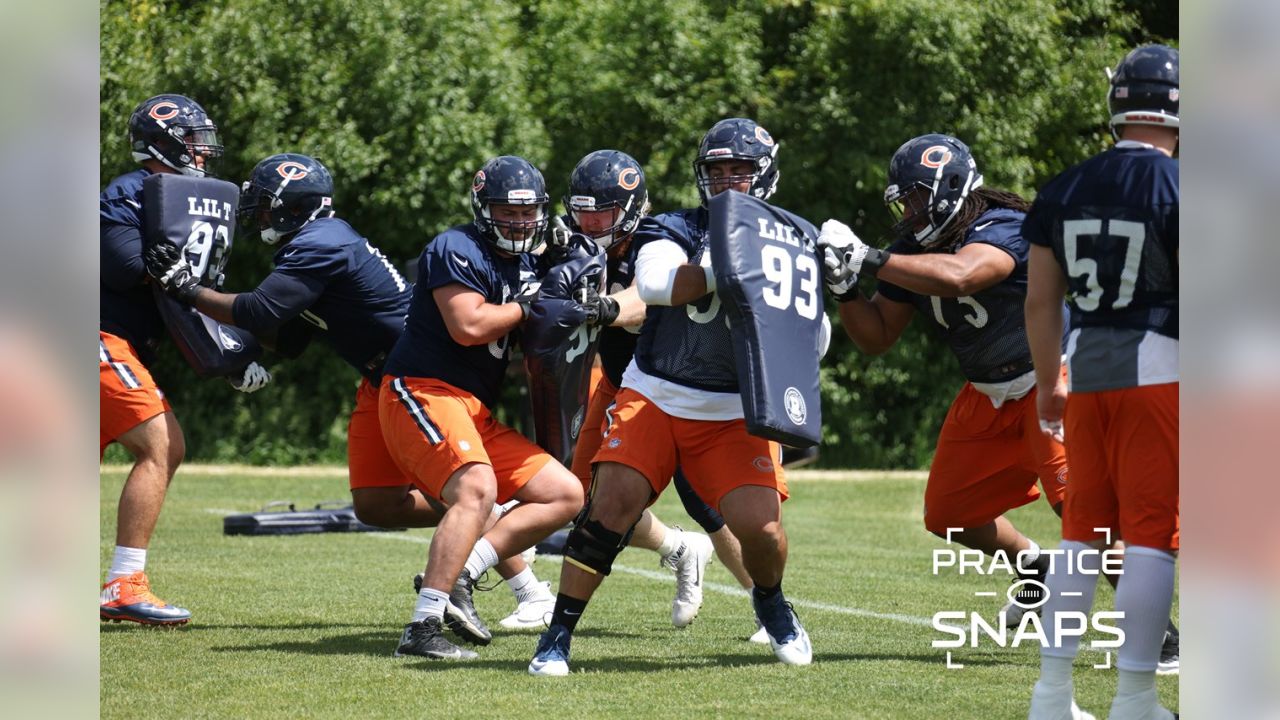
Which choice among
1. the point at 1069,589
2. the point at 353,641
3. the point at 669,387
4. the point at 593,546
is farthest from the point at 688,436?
the point at 353,641

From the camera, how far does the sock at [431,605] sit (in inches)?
220

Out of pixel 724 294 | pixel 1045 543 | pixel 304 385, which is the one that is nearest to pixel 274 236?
pixel 724 294

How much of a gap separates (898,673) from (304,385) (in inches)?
528

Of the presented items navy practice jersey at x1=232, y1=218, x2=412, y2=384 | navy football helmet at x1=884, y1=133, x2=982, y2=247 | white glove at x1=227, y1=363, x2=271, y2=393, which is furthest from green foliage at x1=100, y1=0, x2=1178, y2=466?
navy football helmet at x1=884, y1=133, x2=982, y2=247

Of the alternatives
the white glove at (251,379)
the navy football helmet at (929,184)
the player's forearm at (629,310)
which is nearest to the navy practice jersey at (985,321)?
the navy football helmet at (929,184)

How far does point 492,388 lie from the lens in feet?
19.9

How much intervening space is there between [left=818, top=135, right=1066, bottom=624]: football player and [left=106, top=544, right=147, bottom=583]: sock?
3092mm

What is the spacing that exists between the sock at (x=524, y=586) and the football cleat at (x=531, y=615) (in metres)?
0.02

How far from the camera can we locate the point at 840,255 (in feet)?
17.1

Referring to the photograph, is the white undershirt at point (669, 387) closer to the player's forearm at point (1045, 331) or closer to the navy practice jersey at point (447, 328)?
A: the navy practice jersey at point (447, 328)

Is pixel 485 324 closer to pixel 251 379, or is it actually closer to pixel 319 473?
pixel 251 379

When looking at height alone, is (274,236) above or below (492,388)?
above

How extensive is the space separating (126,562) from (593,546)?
7.46ft
